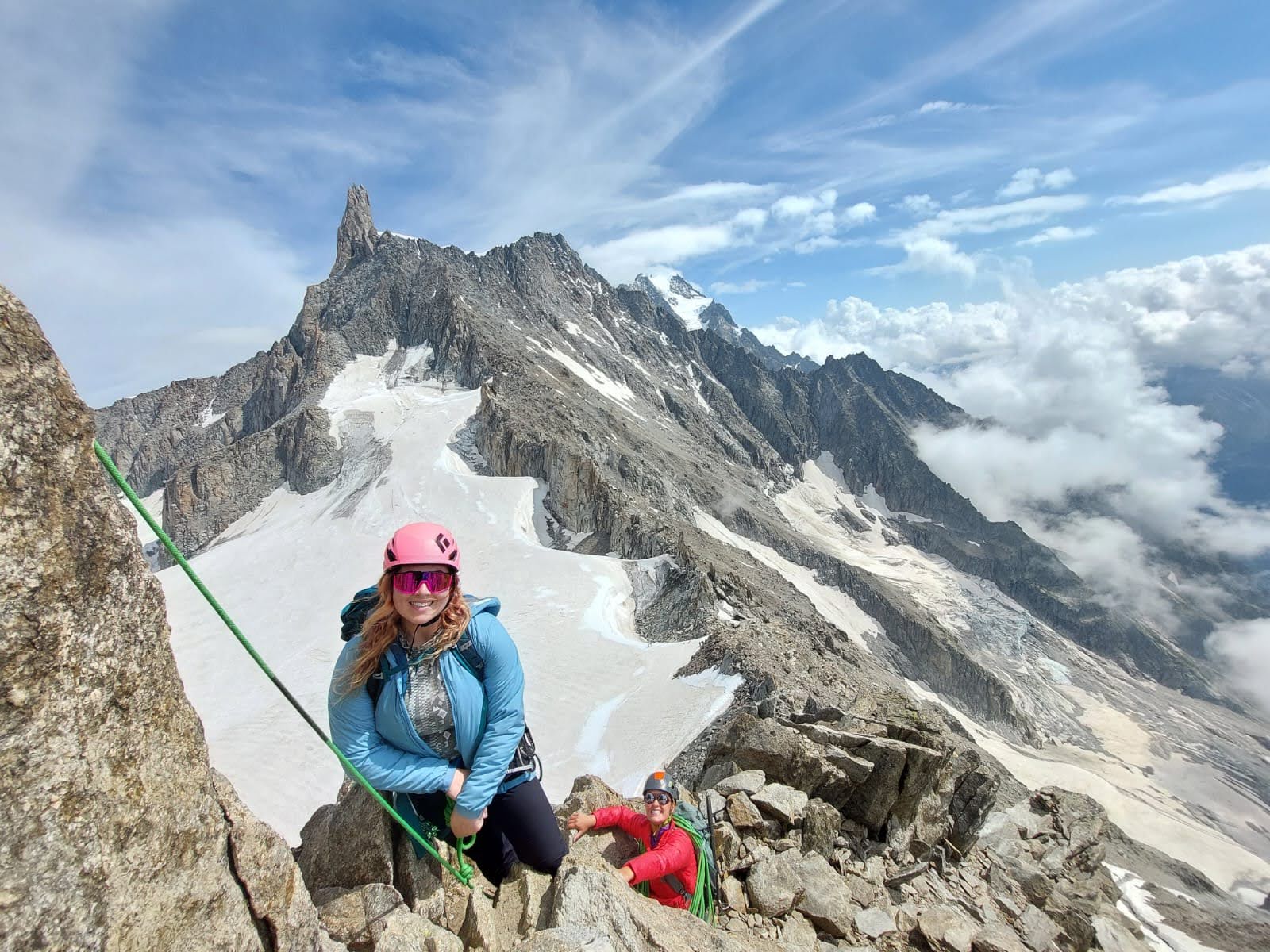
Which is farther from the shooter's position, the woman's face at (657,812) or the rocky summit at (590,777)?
the woman's face at (657,812)

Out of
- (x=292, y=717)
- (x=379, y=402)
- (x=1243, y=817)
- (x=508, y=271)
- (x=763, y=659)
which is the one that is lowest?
(x=1243, y=817)

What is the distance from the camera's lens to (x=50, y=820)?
2672 millimetres

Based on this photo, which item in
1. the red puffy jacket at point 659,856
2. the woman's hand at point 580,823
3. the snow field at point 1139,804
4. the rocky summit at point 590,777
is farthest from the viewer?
the snow field at point 1139,804

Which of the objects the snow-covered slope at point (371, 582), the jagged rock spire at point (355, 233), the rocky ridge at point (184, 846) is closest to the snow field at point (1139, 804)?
the snow-covered slope at point (371, 582)

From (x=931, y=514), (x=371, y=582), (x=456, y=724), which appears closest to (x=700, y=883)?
(x=456, y=724)

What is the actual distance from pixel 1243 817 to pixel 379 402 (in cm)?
11803

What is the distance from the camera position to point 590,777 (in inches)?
342

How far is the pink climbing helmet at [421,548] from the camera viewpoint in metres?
4.33

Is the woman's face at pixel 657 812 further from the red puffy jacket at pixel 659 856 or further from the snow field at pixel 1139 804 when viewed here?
the snow field at pixel 1139 804

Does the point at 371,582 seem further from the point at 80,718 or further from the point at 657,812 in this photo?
the point at 80,718

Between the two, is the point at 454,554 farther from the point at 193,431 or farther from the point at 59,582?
the point at 193,431

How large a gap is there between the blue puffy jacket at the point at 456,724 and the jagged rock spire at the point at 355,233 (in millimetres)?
135689

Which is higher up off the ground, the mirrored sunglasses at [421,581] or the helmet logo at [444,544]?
the helmet logo at [444,544]

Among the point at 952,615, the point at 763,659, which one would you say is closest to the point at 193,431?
the point at 763,659
